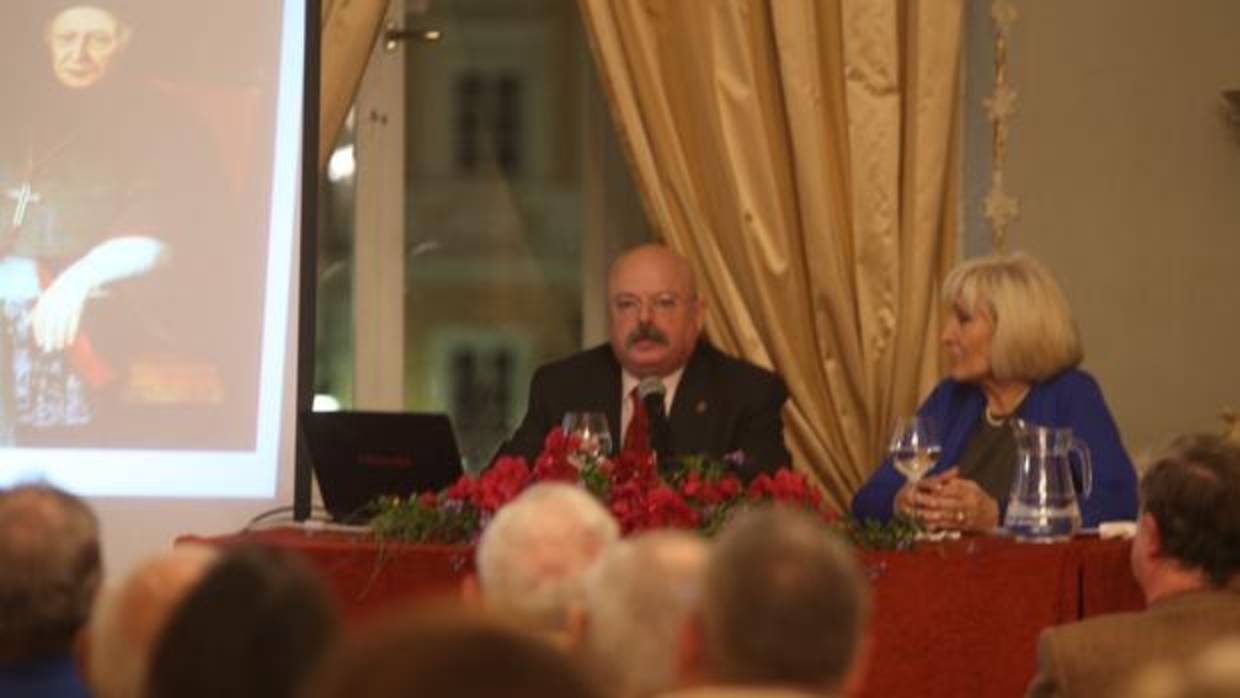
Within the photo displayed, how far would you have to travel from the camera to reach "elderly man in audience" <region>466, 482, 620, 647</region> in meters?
2.73

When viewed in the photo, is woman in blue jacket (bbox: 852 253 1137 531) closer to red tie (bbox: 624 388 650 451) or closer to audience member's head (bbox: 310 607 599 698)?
red tie (bbox: 624 388 650 451)

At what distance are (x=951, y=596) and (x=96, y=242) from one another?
2.42m

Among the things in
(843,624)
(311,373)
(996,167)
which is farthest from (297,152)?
(843,624)

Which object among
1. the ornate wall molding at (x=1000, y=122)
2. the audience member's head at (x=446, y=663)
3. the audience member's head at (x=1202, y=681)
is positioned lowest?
the audience member's head at (x=1202, y=681)

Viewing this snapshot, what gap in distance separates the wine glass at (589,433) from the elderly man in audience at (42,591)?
185 centimetres

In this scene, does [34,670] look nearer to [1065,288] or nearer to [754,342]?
[754,342]

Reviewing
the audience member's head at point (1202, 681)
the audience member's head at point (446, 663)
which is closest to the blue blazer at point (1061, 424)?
the audience member's head at point (1202, 681)

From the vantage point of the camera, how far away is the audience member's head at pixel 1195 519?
11.2 feet

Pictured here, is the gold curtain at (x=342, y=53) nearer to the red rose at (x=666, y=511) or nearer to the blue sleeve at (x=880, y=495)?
the blue sleeve at (x=880, y=495)

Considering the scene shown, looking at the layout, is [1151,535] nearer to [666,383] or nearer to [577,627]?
[577,627]

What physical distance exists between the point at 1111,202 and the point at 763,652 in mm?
4368

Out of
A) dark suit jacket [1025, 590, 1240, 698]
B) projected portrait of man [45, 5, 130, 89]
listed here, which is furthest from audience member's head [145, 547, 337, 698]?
projected portrait of man [45, 5, 130, 89]

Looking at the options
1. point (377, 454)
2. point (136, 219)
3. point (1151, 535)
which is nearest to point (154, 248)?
point (136, 219)

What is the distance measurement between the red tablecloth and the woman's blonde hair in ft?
2.58
